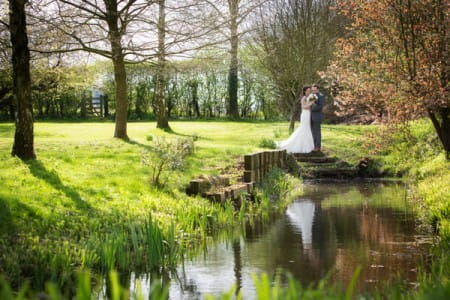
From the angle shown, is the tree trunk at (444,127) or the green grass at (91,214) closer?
the green grass at (91,214)

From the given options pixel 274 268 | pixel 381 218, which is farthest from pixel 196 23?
pixel 274 268

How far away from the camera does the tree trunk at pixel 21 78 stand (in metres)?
11.8

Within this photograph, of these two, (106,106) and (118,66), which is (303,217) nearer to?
(118,66)

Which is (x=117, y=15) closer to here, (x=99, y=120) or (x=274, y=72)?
(x=274, y=72)

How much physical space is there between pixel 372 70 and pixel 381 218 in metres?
4.56

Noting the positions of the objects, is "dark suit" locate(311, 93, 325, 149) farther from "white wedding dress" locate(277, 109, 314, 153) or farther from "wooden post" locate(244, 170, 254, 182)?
"wooden post" locate(244, 170, 254, 182)

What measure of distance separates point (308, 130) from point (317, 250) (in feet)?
41.4

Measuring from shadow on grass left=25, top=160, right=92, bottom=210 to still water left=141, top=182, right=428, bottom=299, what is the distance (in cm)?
231

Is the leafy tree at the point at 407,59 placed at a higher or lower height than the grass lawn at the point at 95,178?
higher

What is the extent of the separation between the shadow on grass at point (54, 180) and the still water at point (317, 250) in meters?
2.31

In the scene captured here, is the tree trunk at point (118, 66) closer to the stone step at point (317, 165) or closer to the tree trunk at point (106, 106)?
the stone step at point (317, 165)

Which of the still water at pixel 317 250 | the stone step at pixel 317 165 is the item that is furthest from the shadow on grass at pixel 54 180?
the stone step at pixel 317 165

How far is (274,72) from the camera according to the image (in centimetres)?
2834

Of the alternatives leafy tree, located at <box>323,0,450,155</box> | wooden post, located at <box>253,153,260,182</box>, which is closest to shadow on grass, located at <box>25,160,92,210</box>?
wooden post, located at <box>253,153,260,182</box>
